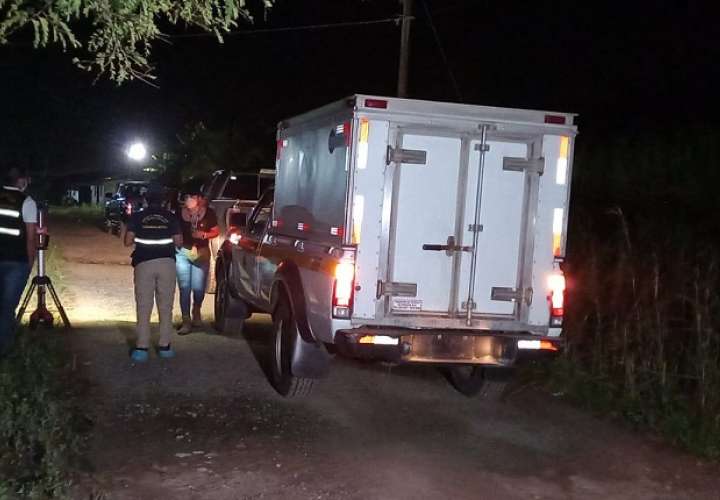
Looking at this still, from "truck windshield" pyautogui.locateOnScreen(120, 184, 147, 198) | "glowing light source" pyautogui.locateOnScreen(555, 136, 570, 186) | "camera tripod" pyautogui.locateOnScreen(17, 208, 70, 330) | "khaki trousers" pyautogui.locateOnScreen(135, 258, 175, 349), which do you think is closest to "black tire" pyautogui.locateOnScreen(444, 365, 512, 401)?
"glowing light source" pyautogui.locateOnScreen(555, 136, 570, 186)

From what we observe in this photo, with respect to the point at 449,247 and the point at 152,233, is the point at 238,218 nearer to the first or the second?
the point at 152,233

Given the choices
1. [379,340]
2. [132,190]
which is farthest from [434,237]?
[132,190]

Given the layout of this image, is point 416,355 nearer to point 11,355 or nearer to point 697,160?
point 11,355

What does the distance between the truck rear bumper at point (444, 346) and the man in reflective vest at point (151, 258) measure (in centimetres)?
272

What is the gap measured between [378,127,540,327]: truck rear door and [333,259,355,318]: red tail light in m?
0.30

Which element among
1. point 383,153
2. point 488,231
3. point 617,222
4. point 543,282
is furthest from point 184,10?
point 617,222

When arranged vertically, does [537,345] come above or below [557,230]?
below

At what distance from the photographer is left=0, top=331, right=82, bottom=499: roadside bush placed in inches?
197

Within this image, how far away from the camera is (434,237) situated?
7.14 meters

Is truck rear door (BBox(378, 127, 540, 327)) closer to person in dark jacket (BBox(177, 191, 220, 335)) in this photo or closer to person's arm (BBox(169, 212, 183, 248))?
person's arm (BBox(169, 212, 183, 248))

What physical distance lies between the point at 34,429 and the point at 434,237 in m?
3.32

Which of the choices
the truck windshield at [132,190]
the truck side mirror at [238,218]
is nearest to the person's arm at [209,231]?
the truck side mirror at [238,218]

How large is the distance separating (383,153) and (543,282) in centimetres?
171

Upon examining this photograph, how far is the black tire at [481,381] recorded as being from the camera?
782cm
